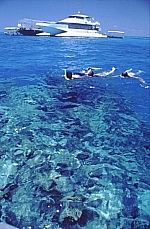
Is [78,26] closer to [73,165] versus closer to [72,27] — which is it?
[72,27]

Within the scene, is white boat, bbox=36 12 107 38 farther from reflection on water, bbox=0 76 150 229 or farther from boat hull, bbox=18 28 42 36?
reflection on water, bbox=0 76 150 229

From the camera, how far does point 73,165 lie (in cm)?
425

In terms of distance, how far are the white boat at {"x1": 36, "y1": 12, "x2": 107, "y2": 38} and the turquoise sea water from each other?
29.6 meters

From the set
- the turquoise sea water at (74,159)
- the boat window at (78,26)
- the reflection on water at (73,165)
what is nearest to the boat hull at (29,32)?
the boat window at (78,26)

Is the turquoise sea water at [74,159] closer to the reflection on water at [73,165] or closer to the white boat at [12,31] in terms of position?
the reflection on water at [73,165]

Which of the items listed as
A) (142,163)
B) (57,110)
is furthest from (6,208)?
(57,110)

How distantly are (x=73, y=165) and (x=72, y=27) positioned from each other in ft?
124


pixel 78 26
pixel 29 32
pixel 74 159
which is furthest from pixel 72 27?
pixel 74 159

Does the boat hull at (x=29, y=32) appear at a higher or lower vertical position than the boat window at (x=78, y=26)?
lower

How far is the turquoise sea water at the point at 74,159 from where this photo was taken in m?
3.23

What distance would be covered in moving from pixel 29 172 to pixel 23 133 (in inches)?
60.6

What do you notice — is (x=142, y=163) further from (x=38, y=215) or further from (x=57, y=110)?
(x=57, y=110)

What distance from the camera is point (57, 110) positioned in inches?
269

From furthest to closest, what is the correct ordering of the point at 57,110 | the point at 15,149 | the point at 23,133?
the point at 57,110
the point at 23,133
the point at 15,149
